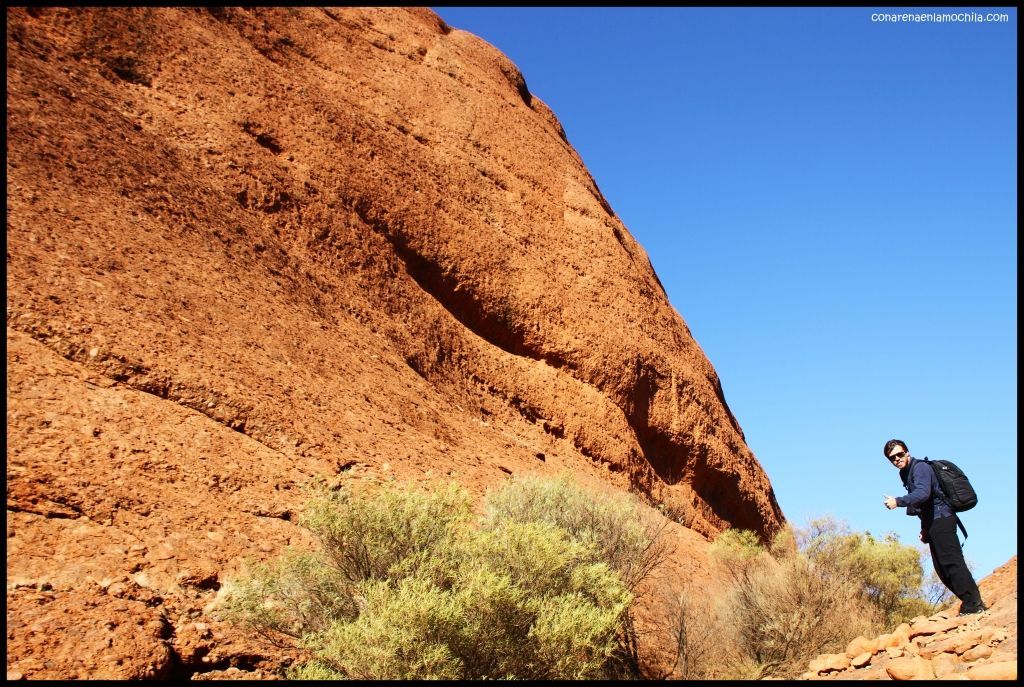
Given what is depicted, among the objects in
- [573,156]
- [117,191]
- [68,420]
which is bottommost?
→ [68,420]

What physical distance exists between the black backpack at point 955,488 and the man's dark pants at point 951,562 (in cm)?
14

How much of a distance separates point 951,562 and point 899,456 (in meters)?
1.01

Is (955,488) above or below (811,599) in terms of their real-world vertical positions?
above

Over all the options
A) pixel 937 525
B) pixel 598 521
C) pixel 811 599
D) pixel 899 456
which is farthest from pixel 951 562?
pixel 811 599

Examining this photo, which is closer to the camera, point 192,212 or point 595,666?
point 595,666

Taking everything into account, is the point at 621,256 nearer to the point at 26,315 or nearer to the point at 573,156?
the point at 573,156

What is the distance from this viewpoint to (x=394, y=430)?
1320 centimetres

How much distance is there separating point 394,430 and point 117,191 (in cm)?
538

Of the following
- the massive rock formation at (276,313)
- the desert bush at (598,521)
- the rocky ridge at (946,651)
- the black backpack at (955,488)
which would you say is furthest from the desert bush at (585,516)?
the black backpack at (955,488)

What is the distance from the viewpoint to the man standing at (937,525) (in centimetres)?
712

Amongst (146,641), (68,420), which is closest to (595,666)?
(146,641)

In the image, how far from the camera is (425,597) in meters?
7.21

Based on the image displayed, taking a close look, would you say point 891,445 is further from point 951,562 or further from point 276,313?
point 276,313

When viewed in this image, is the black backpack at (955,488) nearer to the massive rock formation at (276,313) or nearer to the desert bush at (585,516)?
the desert bush at (585,516)
